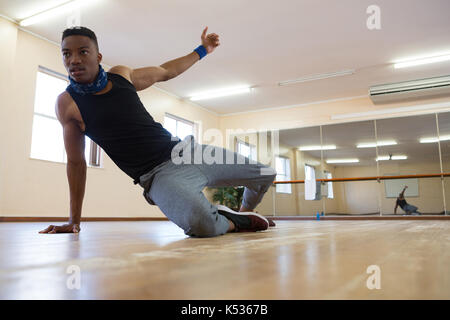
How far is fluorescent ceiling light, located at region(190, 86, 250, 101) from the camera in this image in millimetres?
7484

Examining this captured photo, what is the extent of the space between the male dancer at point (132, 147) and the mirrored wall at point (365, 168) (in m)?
6.25

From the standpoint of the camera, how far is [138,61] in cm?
610

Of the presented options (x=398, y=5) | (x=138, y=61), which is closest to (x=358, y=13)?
(x=398, y=5)

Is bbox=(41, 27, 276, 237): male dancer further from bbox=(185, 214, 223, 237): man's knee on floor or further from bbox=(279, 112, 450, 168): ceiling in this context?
bbox=(279, 112, 450, 168): ceiling

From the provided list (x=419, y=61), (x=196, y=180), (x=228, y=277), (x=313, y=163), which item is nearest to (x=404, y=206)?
(x=313, y=163)

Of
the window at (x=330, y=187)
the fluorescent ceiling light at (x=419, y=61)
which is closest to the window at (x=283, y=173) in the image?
the window at (x=330, y=187)

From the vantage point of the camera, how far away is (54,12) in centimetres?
456

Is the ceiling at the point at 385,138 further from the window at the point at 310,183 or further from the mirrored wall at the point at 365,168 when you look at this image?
the window at the point at 310,183

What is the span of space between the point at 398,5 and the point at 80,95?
437 centimetres

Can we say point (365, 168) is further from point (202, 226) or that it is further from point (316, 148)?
point (202, 226)

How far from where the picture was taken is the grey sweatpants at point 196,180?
4.74 feet

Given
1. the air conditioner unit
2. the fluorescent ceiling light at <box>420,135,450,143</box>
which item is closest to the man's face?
the air conditioner unit

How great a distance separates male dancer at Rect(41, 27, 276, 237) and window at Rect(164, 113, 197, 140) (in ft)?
19.5
